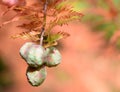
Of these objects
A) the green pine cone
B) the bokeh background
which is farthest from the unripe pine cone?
the bokeh background

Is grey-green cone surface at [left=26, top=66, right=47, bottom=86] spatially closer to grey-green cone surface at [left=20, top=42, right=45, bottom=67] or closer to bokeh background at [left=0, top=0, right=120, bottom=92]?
grey-green cone surface at [left=20, top=42, right=45, bottom=67]

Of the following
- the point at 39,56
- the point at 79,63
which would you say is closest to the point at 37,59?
the point at 39,56

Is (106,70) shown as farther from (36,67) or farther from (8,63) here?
(36,67)

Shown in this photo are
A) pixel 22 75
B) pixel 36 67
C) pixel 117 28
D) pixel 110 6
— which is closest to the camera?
pixel 36 67

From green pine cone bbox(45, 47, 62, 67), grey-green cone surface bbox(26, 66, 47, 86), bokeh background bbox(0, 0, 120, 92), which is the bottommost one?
bokeh background bbox(0, 0, 120, 92)

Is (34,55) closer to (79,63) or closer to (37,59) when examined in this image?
(37,59)

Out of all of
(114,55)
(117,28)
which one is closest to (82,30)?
(114,55)
